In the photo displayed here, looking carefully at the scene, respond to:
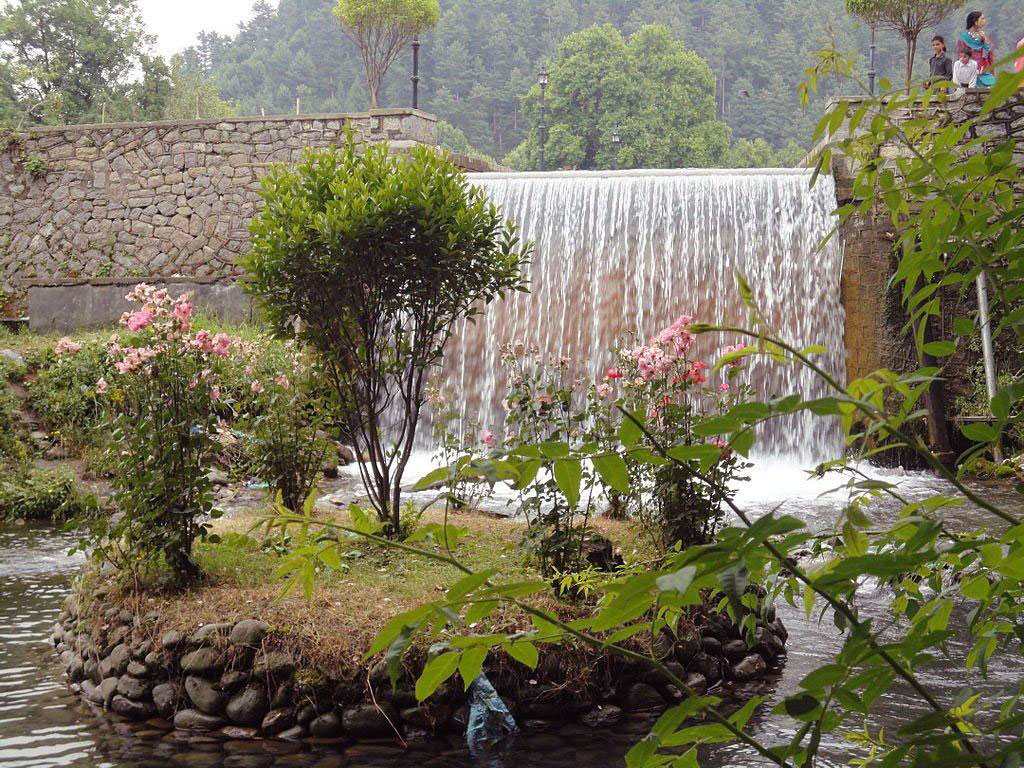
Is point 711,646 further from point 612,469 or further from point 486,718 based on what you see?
point 612,469

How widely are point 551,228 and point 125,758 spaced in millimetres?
10158

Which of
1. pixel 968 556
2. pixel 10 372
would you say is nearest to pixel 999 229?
pixel 968 556

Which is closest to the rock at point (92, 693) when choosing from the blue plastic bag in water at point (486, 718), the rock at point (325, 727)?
the rock at point (325, 727)

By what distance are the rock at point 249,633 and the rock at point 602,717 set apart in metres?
1.45

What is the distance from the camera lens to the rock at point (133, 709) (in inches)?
173

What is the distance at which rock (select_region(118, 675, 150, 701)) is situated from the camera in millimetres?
4430

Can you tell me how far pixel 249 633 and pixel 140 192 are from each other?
1350 centimetres

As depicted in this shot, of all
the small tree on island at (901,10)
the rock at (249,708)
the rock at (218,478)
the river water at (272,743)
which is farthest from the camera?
the small tree on island at (901,10)

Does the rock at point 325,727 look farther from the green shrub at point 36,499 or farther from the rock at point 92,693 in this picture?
the green shrub at point 36,499

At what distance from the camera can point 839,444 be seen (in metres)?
11.0

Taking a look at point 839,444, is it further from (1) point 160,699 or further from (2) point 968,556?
(2) point 968,556

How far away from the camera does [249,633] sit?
4.38m

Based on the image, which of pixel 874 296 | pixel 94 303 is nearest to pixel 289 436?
pixel 874 296

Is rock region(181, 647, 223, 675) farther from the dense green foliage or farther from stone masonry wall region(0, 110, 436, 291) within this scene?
the dense green foliage
